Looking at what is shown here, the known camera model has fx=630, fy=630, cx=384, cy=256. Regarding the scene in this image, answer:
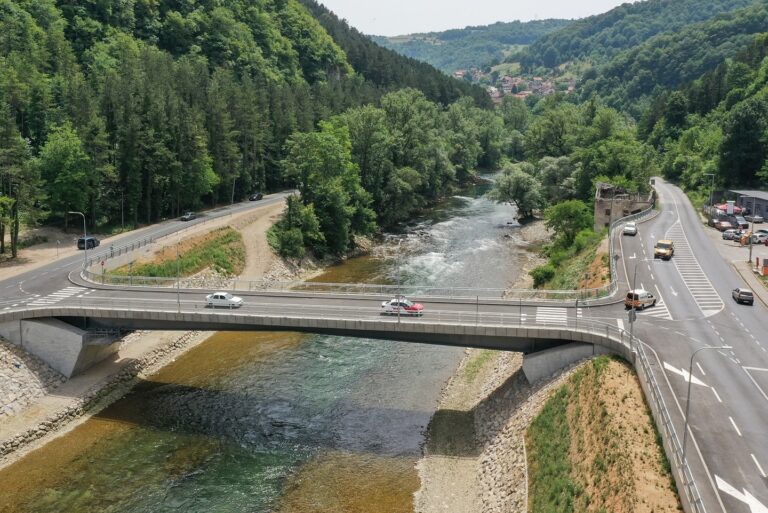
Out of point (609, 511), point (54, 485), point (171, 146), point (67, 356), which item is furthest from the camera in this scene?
point (171, 146)

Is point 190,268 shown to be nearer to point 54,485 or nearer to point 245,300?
point 245,300

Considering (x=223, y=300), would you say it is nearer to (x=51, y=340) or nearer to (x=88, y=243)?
(x=51, y=340)

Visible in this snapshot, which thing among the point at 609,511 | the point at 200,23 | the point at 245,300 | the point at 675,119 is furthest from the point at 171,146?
the point at 675,119

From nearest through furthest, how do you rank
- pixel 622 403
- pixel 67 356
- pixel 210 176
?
pixel 622 403 < pixel 67 356 < pixel 210 176

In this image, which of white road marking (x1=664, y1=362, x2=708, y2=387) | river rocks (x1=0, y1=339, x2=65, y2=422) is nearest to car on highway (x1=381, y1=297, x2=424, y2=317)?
white road marking (x1=664, y1=362, x2=708, y2=387)

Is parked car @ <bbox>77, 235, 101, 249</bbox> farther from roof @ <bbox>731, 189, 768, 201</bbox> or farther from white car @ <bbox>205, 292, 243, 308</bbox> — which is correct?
roof @ <bbox>731, 189, 768, 201</bbox>

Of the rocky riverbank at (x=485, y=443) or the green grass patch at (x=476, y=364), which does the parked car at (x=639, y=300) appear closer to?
the rocky riverbank at (x=485, y=443)

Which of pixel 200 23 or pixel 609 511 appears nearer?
pixel 609 511

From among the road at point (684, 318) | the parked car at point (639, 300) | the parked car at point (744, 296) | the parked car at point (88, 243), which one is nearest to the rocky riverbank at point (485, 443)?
the road at point (684, 318)
